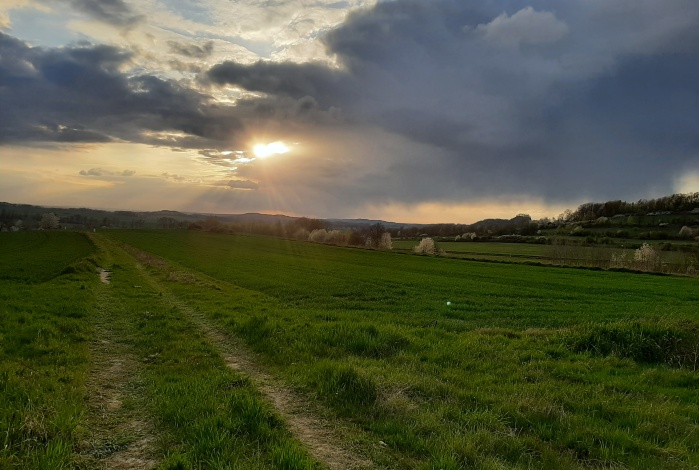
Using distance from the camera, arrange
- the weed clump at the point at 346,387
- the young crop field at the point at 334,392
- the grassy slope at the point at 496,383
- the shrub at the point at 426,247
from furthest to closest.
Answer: the shrub at the point at 426,247, the weed clump at the point at 346,387, the grassy slope at the point at 496,383, the young crop field at the point at 334,392

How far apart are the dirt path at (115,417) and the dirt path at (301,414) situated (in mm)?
2064

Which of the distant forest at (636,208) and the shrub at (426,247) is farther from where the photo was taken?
the distant forest at (636,208)

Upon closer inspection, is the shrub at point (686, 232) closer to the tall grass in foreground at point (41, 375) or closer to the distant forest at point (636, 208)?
the distant forest at point (636, 208)

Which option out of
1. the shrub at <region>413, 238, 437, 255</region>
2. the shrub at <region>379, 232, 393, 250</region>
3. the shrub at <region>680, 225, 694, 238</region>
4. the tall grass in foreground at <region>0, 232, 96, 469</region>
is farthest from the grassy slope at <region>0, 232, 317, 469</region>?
→ the shrub at <region>680, 225, 694, 238</region>

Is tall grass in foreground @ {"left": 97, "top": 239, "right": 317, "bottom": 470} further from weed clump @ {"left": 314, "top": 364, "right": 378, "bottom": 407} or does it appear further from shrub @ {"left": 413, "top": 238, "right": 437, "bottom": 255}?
shrub @ {"left": 413, "top": 238, "right": 437, "bottom": 255}

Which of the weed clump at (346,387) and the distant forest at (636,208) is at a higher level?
the distant forest at (636,208)

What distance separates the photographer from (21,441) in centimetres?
537

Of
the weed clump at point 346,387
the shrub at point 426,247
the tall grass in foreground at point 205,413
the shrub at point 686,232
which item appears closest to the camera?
the tall grass in foreground at point 205,413

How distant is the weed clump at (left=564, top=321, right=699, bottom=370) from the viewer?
37.3 feet

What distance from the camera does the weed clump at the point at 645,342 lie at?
37.3 ft

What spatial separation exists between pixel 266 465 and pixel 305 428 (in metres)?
1.37

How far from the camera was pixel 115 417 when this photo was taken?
6.69 meters

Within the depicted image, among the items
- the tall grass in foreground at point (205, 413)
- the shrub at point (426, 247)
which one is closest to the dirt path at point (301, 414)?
the tall grass in foreground at point (205, 413)

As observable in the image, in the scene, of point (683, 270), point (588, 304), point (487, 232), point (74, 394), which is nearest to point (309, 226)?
point (487, 232)
